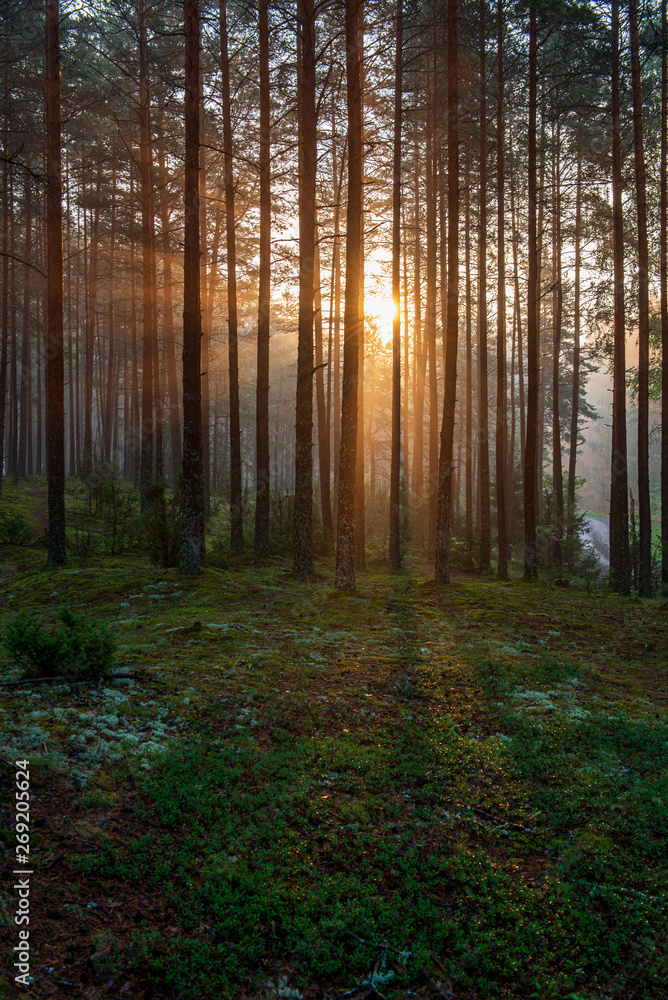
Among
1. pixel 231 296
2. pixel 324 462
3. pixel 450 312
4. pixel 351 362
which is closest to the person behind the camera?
pixel 351 362

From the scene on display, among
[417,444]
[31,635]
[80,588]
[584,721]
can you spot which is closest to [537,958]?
[584,721]

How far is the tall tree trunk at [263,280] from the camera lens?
13.7 metres

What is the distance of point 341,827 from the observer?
3.39 metres

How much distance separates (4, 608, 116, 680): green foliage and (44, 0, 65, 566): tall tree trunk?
296 inches

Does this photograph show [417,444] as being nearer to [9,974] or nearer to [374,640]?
[374,640]

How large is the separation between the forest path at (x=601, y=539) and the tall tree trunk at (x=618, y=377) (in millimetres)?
17483

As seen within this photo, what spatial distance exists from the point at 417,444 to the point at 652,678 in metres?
19.7

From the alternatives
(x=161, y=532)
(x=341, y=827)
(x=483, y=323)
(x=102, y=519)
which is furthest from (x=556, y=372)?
(x=341, y=827)

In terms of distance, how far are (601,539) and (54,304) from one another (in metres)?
49.0

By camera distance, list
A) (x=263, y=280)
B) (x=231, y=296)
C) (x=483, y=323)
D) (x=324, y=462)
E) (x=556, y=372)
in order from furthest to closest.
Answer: (x=556, y=372) → (x=324, y=462) → (x=483, y=323) → (x=231, y=296) → (x=263, y=280)

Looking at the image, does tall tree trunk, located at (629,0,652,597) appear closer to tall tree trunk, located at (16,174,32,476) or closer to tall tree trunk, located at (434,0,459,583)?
tall tree trunk, located at (434,0,459,583)

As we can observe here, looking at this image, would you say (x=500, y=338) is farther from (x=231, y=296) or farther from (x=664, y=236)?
(x=231, y=296)

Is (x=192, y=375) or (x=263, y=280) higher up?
(x=263, y=280)

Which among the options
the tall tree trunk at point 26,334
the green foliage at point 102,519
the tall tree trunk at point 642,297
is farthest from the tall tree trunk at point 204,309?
the tall tree trunk at point 642,297
